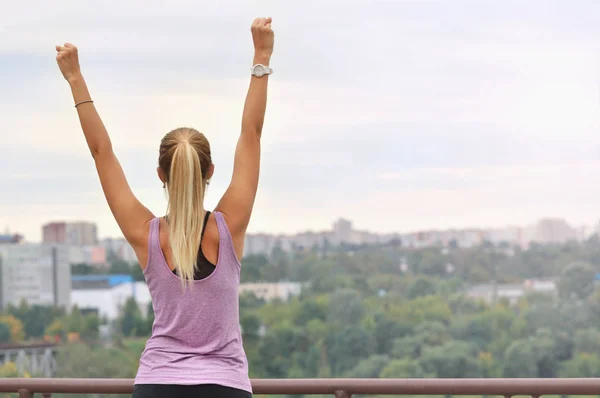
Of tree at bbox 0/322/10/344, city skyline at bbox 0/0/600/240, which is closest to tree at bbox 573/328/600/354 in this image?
city skyline at bbox 0/0/600/240

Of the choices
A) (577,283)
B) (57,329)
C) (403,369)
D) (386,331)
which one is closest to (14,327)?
(57,329)

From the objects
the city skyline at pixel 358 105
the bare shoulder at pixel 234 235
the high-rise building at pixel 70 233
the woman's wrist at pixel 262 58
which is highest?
the city skyline at pixel 358 105

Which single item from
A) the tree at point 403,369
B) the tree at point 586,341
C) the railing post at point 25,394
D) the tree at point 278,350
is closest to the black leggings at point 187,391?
the railing post at point 25,394

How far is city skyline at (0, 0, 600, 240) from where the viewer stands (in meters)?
70.9

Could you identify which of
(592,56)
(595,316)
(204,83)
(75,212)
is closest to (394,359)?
(595,316)

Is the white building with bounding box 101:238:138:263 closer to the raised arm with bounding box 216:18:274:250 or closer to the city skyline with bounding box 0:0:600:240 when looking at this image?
the city skyline with bounding box 0:0:600:240

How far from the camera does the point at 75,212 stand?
78.3 m

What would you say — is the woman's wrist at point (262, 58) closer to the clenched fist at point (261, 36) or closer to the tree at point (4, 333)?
the clenched fist at point (261, 36)

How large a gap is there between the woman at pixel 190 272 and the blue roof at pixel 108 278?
237 ft

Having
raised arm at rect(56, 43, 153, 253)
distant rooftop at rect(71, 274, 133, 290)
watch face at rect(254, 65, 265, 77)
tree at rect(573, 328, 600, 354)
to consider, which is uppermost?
distant rooftop at rect(71, 274, 133, 290)

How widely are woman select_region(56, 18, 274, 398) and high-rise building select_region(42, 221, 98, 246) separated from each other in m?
77.2

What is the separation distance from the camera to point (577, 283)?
69.2 metres

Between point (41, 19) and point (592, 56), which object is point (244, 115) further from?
point (592, 56)

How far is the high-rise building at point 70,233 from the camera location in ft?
254
